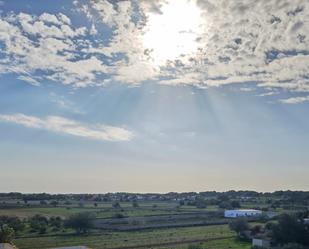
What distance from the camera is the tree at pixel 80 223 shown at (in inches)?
3846

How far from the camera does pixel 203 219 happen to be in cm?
11888

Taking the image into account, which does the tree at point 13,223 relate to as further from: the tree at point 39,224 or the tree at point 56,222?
the tree at point 56,222

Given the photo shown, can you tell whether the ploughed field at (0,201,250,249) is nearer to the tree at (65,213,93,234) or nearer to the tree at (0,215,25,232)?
the tree at (65,213,93,234)

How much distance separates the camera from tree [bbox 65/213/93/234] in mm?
97688

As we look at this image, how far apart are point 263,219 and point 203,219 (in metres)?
13.8

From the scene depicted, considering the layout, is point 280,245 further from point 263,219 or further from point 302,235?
point 263,219

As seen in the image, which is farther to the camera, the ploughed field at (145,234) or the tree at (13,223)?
the tree at (13,223)

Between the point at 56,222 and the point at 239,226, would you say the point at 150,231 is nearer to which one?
the point at 239,226

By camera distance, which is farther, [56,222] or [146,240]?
[56,222]

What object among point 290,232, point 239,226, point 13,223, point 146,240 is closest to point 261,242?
point 290,232

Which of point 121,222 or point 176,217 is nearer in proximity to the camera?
point 121,222

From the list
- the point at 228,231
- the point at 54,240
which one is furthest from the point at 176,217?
the point at 54,240

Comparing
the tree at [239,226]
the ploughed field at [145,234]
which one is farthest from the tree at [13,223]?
the tree at [239,226]

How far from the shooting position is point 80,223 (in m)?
97.6
